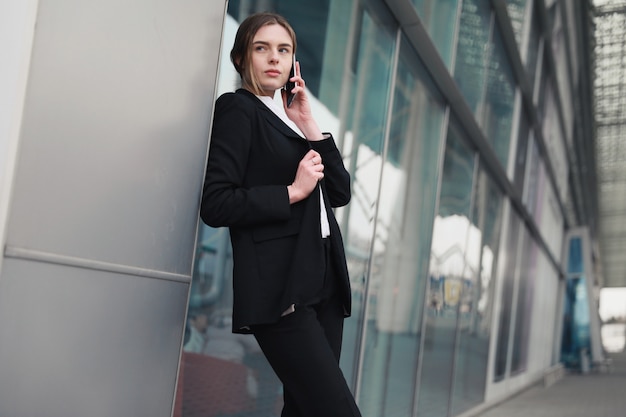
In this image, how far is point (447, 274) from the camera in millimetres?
5996

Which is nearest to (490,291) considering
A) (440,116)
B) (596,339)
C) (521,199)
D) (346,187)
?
(521,199)

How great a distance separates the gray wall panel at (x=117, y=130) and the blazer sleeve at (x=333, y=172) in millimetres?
339

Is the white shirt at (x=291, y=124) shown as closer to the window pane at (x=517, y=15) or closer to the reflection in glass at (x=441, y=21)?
the reflection in glass at (x=441, y=21)

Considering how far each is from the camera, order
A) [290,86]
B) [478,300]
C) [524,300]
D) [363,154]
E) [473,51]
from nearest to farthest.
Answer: [290,86]
[363,154]
[473,51]
[478,300]
[524,300]

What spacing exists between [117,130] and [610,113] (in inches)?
1016

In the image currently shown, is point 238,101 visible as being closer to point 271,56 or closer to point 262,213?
point 271,56

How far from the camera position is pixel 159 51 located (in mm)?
1841

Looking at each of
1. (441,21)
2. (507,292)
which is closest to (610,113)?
(507,292)

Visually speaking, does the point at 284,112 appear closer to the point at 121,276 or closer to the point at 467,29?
the point at 121,276

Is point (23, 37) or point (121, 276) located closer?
point (23, 37)

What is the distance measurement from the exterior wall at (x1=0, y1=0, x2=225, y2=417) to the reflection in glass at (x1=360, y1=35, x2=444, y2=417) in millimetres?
2291

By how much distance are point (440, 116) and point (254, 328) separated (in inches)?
150

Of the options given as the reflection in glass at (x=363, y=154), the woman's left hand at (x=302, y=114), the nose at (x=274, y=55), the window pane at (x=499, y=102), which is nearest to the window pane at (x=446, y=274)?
the window pane at (x=499, y=102)

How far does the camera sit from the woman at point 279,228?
1735 mm
